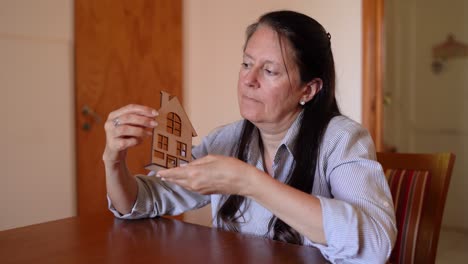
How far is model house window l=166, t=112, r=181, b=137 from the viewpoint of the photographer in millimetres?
1183

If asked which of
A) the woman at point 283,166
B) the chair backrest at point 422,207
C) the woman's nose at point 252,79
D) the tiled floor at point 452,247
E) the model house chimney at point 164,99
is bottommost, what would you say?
the tiled floor at point 452,247

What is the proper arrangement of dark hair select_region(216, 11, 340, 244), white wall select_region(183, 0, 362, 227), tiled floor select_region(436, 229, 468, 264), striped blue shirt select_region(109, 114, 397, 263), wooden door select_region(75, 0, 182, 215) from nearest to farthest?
striped blue shirt select_region(109, 114, 397, 263), dark hair select_region(216, 11, 340, 244), wooden door select_region(75, 0, 182, 215), white wall select_region(183, 0, 362, 227), tiled floor select_region(436, 229, 468, 264)

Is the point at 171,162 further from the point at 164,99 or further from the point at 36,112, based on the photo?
the point at 36,112

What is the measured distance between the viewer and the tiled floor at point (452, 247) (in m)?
3.48

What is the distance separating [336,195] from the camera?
1.13 meters

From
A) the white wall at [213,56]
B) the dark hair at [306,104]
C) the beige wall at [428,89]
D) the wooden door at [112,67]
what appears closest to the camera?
the dark hair at [306,104]

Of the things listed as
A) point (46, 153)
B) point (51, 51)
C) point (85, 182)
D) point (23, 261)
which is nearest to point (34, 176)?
point (46, 153)

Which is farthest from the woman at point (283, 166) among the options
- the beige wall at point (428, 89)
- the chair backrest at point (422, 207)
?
the beige wall at point (428, 89)

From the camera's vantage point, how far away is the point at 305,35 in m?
1.34

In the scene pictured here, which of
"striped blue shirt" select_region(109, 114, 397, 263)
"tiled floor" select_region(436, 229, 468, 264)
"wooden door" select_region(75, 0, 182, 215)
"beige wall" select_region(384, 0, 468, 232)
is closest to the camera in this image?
"striped blue shirt" select_region(109, 114, 397, 263)

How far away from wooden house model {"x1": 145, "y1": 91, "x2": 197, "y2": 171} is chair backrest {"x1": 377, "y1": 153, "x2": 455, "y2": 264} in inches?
30.2

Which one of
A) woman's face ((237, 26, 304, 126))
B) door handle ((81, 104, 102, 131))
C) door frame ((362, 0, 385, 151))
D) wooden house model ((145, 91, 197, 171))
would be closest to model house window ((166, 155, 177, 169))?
wooden house model ((145, 91, 197, 171))

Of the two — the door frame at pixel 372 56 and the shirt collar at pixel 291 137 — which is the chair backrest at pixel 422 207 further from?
the door frame at pixel 372 56

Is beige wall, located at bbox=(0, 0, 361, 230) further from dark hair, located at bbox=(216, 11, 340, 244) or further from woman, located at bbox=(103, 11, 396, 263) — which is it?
dark hair, located at bbox=(216, 11, 340, 244)
